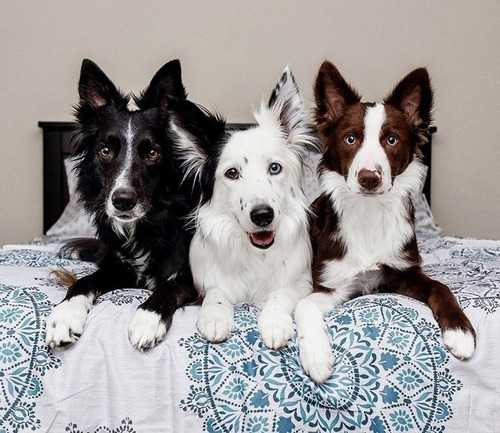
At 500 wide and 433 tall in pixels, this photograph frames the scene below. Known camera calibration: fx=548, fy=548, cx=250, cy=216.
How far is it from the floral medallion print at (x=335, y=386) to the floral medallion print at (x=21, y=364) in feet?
1.39

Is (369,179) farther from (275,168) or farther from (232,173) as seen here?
(232,173)

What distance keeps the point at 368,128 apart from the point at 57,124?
2911mm

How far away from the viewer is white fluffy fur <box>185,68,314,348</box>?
1882 millimetres

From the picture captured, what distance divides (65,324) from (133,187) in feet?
1.67

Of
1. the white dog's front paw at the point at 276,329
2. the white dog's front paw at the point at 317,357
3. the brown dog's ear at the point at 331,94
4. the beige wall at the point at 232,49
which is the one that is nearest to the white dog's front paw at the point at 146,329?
the white dog's front paw at the point at 276,329

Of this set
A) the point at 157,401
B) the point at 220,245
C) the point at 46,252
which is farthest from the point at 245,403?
the point at 46,252

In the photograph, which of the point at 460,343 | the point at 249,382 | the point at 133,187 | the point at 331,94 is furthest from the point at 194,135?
the point at 460,343

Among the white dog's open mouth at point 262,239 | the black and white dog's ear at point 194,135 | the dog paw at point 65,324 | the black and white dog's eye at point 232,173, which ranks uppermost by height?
the black and white dog's ear at point 194,135

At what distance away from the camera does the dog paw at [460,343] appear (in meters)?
1.52

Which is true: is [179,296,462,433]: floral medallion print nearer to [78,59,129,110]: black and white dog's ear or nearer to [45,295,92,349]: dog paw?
[45,295,92,349]: dog paw

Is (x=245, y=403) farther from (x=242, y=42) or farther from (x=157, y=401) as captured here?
(x=242, y=42)

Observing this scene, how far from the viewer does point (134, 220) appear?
1939 millimetres

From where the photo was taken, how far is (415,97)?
1974 millimetres

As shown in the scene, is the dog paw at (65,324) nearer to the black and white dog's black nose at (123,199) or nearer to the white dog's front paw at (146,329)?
the white dog's front paw at (146,329)
